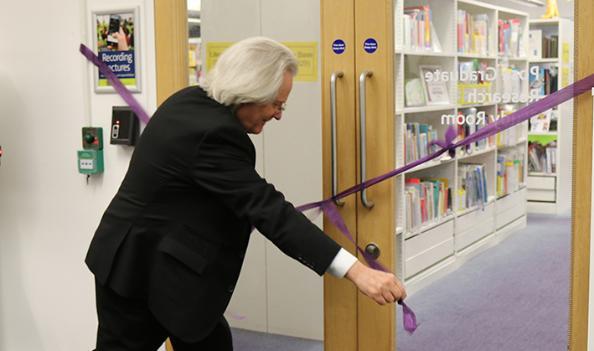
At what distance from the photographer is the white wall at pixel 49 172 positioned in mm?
3230

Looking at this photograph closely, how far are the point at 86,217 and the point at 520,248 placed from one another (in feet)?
6.00

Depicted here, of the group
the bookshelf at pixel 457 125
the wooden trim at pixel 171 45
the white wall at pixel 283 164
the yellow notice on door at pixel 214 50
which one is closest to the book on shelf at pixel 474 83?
the bookshelf at pixel 457 125

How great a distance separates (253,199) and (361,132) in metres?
0.64

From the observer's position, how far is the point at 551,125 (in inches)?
95.3

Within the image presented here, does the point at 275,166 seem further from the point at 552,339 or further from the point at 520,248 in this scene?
the point at 552,339

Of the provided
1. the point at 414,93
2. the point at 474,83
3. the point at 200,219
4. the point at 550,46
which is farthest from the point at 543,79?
the point at 200,219

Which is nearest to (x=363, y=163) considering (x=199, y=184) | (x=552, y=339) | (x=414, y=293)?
(x=414, y=293)

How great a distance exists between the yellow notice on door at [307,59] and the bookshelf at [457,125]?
31 centimetres

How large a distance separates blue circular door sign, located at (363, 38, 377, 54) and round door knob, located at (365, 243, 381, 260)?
68cm

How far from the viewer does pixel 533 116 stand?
2439 mm

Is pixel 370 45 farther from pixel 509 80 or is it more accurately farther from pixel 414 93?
pixel 509 80

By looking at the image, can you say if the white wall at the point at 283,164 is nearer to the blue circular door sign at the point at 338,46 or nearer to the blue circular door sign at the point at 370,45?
the blue circular door sign at the point at 338,46

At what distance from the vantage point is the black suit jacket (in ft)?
7.12

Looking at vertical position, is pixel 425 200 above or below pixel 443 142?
below
